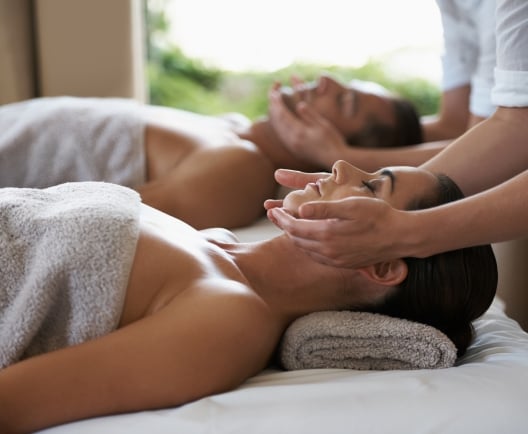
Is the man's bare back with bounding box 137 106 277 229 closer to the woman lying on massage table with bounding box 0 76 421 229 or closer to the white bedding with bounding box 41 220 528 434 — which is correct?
the woman lying on massage table with bounding box 0 76 421 229

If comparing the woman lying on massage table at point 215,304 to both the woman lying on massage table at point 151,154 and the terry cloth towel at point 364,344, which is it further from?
the woman lying on massage table at point 151,154

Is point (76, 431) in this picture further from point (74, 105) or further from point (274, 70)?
point (274, 70)

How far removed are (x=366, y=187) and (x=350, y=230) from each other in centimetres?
19

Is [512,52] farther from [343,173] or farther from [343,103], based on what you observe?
[343,103]

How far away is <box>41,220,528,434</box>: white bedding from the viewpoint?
→ 1.13 meters

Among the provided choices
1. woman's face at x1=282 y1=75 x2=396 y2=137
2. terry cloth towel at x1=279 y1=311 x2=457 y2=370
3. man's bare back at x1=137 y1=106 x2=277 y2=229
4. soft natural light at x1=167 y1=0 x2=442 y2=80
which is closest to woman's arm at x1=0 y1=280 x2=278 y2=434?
terry cloth towel at x1=279 y1=311 x2=457 y2=370

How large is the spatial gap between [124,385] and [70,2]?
197 centimetres

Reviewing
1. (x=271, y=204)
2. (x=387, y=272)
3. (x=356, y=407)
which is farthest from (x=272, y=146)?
(x=356, y=407)

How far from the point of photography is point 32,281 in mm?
1207

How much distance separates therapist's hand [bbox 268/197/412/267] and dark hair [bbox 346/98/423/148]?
1.20 m

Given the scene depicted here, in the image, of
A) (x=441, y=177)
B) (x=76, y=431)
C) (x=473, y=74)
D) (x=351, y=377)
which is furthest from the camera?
(x=473, y=74)

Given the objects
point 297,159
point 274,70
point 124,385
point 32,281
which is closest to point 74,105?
point 297,159

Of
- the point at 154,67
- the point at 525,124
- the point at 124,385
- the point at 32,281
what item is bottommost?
the point at 154,67

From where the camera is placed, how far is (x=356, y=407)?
1.17 metres
